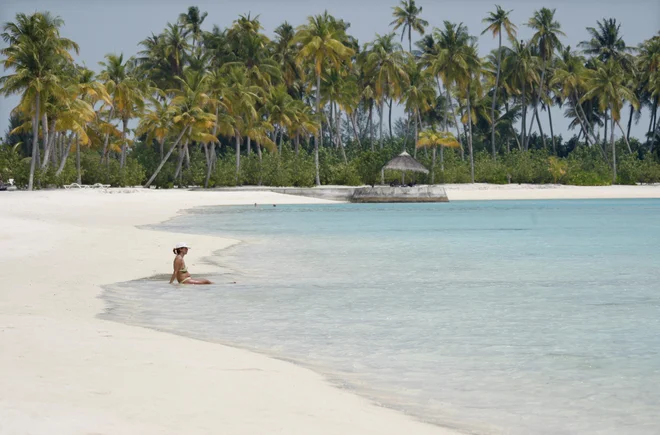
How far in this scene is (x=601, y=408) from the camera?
6.48 metres

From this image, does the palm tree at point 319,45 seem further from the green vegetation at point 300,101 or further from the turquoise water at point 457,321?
the turquoise water at point 457,321

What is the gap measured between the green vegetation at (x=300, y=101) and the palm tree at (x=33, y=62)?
0.25 feet

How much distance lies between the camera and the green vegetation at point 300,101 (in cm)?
5184

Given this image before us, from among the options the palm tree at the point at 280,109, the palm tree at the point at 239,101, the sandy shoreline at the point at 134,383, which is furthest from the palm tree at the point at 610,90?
the sandy shoreline at the point at 134,383

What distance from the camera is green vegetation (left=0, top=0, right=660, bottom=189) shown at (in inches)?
2041

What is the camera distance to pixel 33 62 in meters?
46.2

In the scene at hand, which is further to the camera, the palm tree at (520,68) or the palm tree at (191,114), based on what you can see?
the palm tree at (520,68)

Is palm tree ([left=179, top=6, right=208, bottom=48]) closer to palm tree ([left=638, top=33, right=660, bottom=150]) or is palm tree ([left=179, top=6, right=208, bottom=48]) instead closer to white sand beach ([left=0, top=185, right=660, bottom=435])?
palm tree ([left=638, top=33, right=660, bottom=150])

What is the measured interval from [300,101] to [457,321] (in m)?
54.9

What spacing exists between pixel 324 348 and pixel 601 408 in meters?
3.05

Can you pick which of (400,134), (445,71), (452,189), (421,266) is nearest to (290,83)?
(445,71)

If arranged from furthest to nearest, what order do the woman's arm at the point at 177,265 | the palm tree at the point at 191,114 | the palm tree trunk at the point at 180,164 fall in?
the palm tree trunk at the point at 180,164
the palm tree at the point at 191,114
the woman's arm at the point at 177,265

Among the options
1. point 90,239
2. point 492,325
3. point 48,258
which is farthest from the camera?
point 90,239

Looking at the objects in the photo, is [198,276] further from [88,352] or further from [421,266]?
[88,352]
